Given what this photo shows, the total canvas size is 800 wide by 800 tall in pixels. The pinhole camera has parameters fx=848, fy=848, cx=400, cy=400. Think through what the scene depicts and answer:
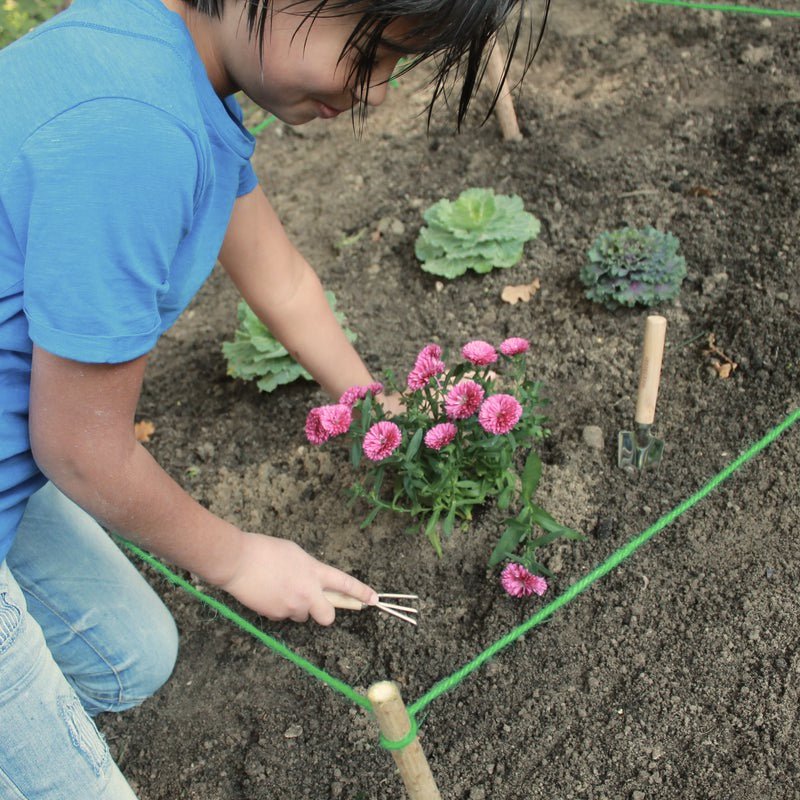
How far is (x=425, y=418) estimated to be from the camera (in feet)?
6.18

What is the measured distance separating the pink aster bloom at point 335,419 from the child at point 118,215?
1.15ft

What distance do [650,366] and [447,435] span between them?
51cm

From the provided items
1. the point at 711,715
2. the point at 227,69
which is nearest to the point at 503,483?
the point at 711,715

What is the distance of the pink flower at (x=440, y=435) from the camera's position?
178 centimetres

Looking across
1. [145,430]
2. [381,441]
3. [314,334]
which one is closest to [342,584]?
[381,441]

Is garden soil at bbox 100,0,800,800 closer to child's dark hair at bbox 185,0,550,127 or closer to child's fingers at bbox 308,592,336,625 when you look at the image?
child's fingers at bbox 308,592,336,625

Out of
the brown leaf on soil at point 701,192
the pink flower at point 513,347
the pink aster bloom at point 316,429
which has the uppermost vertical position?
the pink flower at point 513,347

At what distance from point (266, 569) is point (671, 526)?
3.39 ft

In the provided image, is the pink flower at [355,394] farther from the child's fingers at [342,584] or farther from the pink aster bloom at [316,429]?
the child's fingers at [342,584]

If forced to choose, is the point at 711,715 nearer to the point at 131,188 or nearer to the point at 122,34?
the point at 131,188

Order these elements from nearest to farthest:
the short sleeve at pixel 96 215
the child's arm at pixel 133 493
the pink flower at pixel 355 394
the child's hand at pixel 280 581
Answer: the short sleeve at pixel 96 215
the child's arm at pixel 133 493
the child's hand at pixel 280 581
the pink flower at pixel 355 394

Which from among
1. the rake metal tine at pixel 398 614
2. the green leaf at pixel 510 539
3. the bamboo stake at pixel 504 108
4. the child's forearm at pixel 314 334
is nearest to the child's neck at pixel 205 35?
the child's forearm at pixel 314 334

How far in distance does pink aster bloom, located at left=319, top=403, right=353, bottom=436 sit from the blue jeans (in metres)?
0.55

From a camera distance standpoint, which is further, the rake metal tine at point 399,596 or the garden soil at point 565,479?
the rake metal tine at point 399,596
